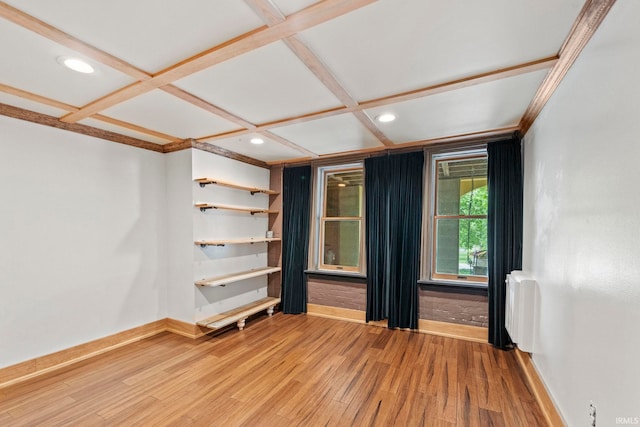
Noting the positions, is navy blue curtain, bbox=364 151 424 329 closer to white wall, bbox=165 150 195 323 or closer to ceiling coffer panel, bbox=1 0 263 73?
white wall, bbox=165 150 195 323

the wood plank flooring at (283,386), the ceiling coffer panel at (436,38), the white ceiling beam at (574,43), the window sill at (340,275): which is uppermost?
the ceiling coffer panel at (436,38)

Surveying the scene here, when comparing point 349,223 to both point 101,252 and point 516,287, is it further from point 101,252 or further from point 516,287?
point 101,252

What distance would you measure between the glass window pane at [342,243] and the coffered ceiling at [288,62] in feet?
5.88

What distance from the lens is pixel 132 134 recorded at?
10.7 ft

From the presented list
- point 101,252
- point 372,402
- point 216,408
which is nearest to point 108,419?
point 216,408

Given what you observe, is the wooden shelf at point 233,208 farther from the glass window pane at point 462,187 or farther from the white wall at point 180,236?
the glass window pane at point 462,187

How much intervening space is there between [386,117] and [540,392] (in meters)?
2.65

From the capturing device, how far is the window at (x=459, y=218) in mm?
3549

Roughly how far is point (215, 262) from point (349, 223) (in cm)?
204

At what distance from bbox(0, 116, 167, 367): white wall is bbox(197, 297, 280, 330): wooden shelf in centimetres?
73

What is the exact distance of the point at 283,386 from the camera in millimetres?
2453

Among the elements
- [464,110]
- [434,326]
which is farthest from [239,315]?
[464,110]

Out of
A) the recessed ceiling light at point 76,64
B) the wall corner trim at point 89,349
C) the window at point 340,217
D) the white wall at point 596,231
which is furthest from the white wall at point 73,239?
the white wall at point 596,231

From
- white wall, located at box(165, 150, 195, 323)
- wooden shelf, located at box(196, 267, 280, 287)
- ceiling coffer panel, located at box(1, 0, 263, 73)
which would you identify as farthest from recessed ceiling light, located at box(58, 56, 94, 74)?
wooden shelf, located at box(196, 267, 280, 287)
